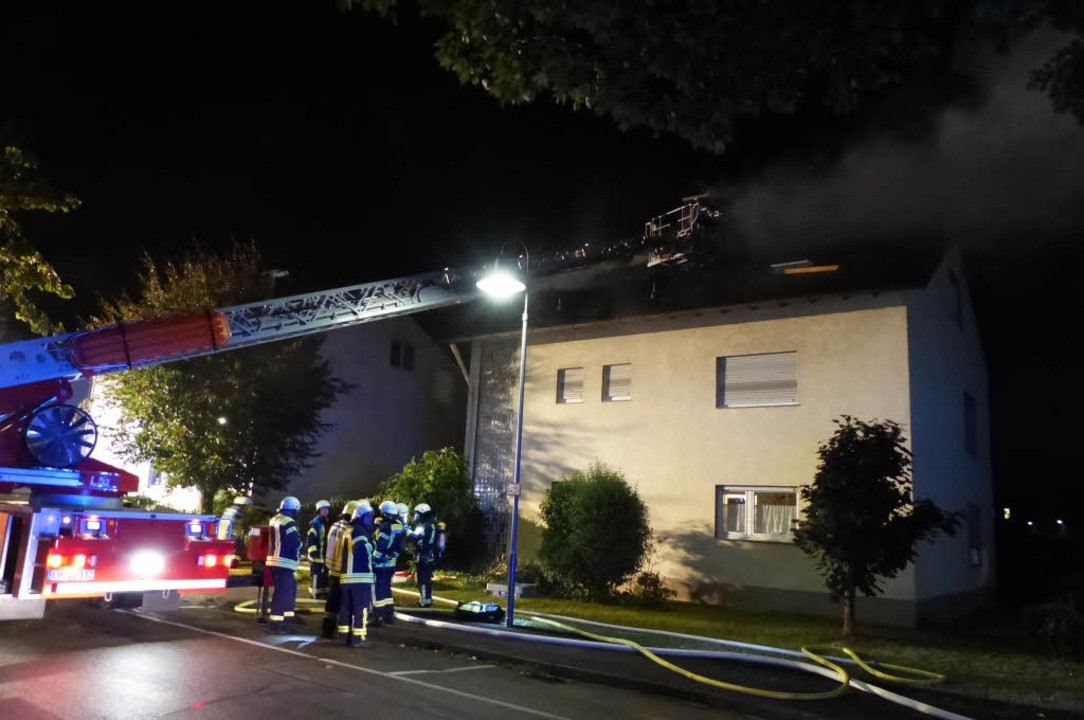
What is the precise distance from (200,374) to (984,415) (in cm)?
1881

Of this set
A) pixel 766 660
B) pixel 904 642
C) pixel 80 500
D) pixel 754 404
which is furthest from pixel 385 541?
pixel 754 404

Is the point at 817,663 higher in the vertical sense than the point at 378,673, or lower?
higher

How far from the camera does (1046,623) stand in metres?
10.8

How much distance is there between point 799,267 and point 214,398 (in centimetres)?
1349

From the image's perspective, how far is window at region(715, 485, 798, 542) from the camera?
14.0 m

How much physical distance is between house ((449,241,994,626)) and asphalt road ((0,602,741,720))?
667 centimetres

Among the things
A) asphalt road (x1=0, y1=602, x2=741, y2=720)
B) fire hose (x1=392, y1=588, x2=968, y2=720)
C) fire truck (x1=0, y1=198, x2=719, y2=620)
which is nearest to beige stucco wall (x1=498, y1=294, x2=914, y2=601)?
fire hose (x1=392, y1=588, x2=968, y2=720)

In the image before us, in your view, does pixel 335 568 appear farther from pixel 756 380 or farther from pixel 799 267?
pixel 799 267

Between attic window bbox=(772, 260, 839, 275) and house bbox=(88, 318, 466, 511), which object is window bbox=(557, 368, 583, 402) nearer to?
attic window bbox=(772, 260, 839, 275)

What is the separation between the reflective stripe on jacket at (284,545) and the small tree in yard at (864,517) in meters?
6.77

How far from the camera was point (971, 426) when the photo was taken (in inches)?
696

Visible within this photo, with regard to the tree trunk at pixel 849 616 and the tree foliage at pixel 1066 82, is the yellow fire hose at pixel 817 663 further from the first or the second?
the tree foliage at pixel 1066 82

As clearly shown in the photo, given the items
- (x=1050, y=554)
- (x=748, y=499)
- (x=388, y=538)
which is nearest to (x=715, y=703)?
(x=388, y=538)

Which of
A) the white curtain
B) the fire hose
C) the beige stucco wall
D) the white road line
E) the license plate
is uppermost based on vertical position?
the beige stucco wall
